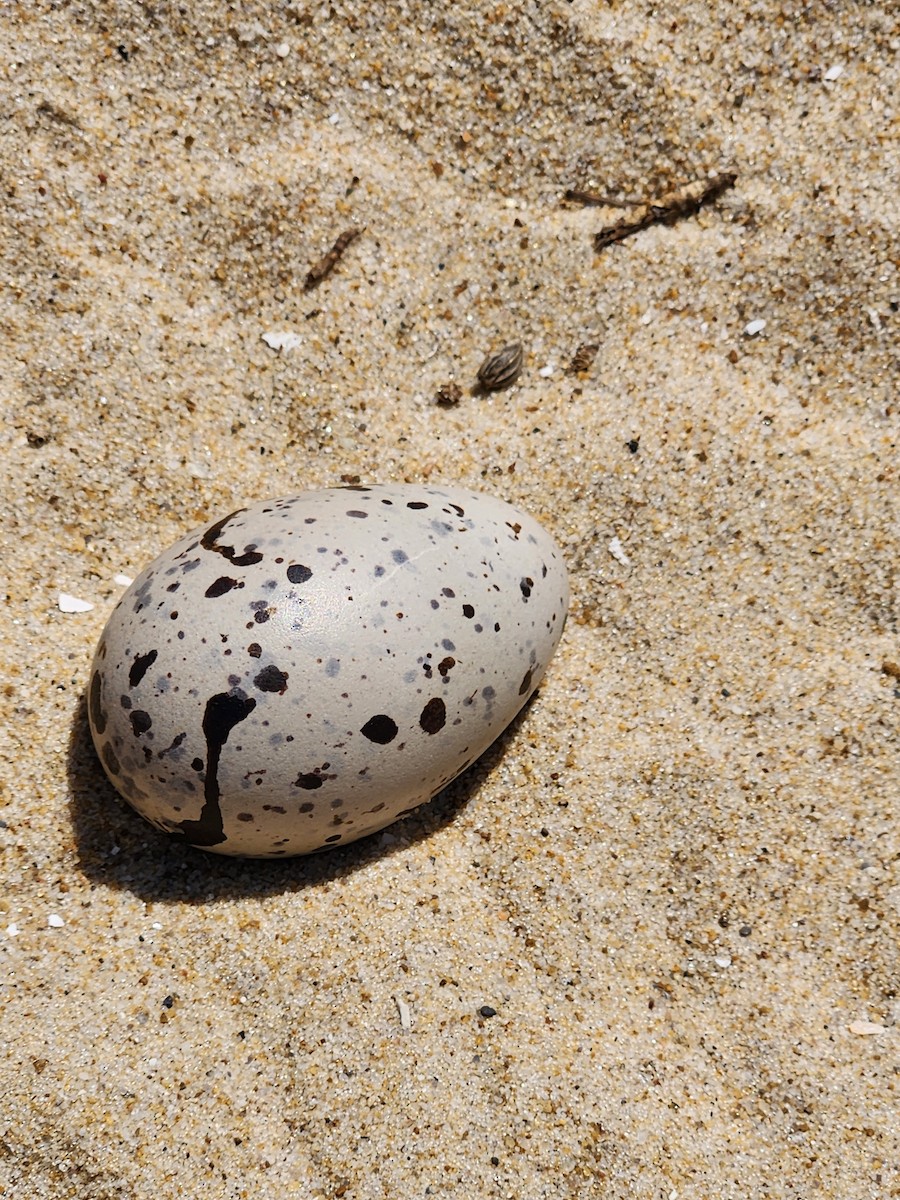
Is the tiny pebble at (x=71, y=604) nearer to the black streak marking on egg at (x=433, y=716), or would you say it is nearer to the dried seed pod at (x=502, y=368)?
the black streak marking on egg at (x=433, y=716)

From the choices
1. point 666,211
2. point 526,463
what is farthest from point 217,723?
point 666,211

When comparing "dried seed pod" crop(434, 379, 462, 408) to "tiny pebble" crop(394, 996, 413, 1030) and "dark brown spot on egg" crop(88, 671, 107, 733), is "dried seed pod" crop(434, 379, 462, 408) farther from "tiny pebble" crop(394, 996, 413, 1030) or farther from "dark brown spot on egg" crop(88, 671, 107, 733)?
"tiny pebble" crop(394, 996, 413, 1030)

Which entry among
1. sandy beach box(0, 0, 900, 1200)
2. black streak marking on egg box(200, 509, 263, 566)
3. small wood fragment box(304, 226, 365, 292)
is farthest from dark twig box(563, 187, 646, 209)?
black streak marking on egg box(200, 509, 263, 566)

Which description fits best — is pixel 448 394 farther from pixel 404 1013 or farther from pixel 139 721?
pixel 404 1013

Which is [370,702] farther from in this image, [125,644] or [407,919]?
[407,919]

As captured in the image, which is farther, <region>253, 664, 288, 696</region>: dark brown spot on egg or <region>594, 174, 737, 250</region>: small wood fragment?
<region>594, 174, 737, 250</region>: small wood fragment

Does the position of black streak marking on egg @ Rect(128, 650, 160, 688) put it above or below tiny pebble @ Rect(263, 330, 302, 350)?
below

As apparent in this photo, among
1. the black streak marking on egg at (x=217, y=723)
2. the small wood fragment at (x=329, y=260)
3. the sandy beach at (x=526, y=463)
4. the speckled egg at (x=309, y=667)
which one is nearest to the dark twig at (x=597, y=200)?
the sandy beach at (x=526, y=463)
